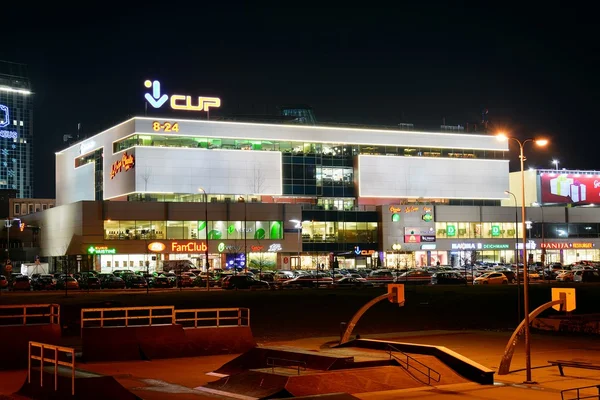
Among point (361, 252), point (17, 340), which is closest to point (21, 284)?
point (17, 340)

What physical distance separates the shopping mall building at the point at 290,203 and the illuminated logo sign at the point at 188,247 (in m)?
0.15

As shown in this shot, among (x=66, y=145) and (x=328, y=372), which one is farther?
(x=66, y=145)

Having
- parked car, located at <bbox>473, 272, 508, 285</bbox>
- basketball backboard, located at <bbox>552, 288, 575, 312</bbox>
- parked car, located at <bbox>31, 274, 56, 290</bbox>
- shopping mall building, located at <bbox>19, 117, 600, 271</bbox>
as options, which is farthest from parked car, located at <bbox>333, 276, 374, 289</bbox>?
basketball backboard, located at <bbox>552, 288, 575, 312</bbox>

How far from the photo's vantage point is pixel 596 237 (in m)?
141

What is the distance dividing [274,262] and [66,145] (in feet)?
190

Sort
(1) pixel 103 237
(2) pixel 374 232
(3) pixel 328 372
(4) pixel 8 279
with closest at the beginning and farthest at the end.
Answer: (3) pixel 328 372 < (4) pixel 8 279 < (1) pixel 103 237 < (2) pixel 374 232

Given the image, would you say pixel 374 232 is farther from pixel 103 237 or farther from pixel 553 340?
pixel 553 340

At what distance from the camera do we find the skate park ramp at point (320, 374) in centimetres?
2158

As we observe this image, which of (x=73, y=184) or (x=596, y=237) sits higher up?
(x=73, y=184)

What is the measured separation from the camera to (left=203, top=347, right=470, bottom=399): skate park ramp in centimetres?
2158

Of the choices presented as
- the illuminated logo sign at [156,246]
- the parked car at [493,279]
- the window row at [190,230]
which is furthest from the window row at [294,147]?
the parked car at [493,279]

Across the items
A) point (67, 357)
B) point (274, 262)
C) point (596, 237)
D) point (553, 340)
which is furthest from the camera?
point (596, 237)

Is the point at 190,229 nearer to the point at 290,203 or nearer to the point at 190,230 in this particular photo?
the point at 190,230

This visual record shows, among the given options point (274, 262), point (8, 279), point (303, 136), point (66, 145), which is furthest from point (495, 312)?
point (66, 145)
